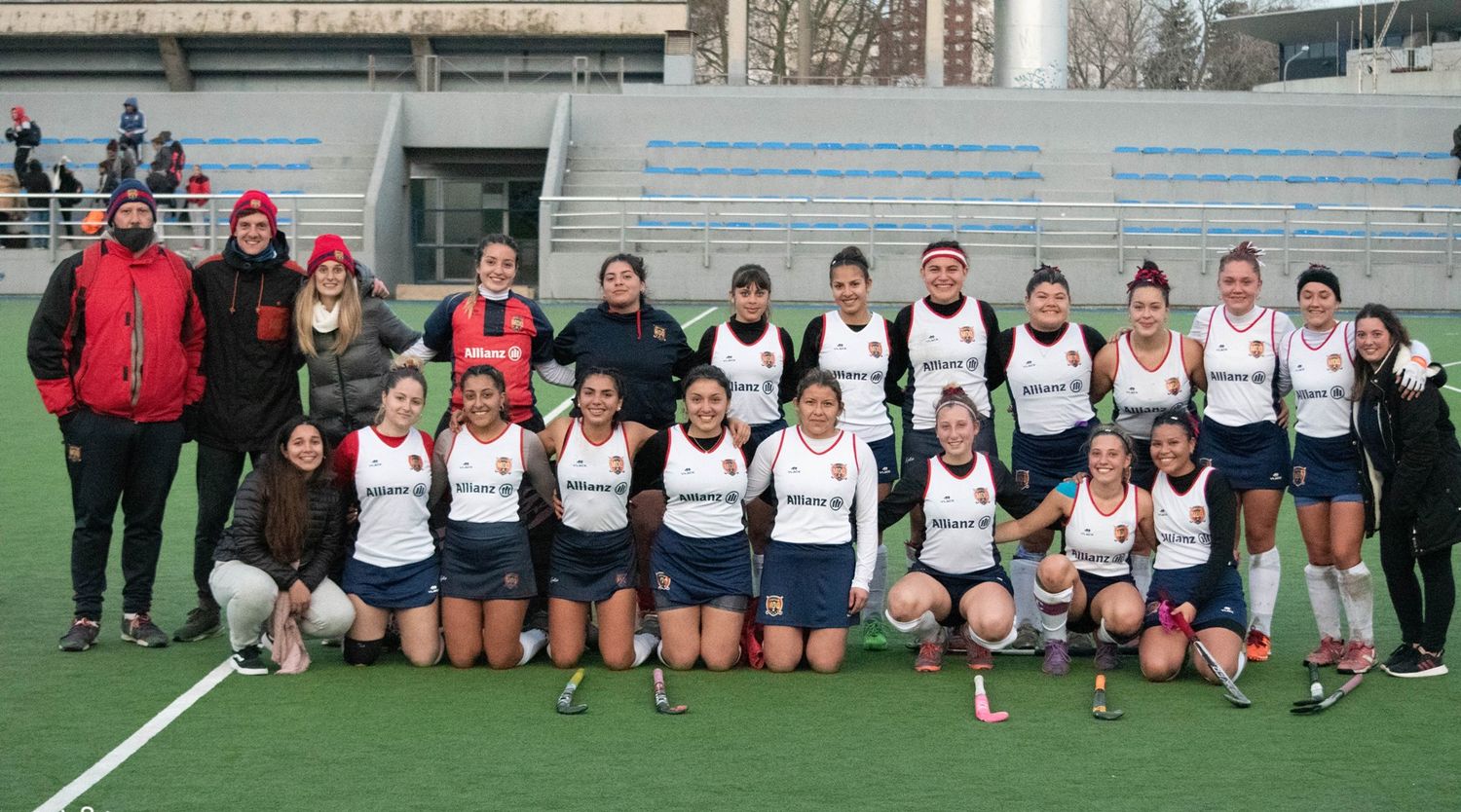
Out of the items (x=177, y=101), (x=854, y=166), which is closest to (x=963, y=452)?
(x=854, y=166)

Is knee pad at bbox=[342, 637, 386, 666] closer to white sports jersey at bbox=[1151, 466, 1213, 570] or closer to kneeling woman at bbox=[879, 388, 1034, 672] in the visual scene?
kneeling woman at bbox=[879, 388, 1034, 672]

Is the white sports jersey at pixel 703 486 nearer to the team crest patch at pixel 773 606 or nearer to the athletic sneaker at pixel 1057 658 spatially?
the team crest patch at pixel 773 606

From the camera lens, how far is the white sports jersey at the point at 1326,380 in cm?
637

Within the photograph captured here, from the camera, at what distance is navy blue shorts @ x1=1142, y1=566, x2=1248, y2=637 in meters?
6.19

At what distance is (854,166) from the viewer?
29562mm

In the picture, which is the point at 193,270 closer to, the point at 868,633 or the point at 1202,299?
the point at 868,633

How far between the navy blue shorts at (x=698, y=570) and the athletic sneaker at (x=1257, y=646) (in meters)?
2.05

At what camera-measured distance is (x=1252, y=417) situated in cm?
661

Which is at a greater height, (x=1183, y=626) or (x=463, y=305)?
(x=463, y=305)

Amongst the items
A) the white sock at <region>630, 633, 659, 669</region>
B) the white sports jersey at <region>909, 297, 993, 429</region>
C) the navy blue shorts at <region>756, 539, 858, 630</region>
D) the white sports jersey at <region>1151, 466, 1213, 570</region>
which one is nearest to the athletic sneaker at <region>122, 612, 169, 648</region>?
the white sock at <region>630, 633, 659, 669</region>

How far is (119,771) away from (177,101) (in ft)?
96.2

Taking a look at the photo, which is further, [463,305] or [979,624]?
[463,305]

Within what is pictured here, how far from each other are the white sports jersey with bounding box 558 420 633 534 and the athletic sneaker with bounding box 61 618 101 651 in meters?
1.97

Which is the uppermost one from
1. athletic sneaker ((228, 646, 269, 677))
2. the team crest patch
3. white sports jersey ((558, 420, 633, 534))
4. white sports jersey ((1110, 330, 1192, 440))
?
white sports jersey ((1110, 330, 1192, 440))
